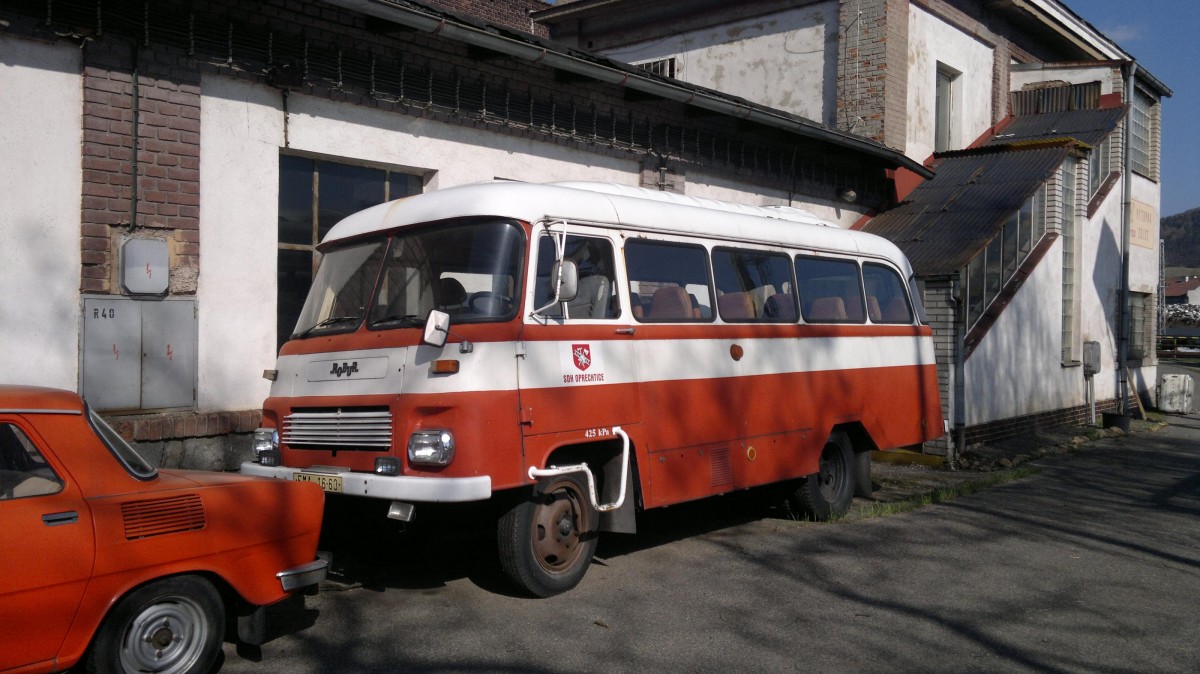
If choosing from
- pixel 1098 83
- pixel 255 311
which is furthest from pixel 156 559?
pixel 1098 83

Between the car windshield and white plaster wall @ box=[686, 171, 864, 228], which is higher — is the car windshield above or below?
below

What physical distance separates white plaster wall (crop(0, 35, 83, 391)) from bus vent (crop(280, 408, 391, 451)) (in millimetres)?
2132

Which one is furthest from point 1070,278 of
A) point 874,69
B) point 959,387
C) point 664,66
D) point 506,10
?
point 506,10

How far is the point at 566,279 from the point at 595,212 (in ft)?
2.64

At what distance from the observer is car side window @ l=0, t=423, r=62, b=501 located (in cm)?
429

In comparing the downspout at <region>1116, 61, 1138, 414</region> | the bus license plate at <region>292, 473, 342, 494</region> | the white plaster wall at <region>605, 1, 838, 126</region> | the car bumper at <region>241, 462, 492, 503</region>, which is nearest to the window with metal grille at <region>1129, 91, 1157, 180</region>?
the downspout at <region>1116, 61, 1138, 414</region>

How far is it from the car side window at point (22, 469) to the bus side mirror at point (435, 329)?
2141 mm

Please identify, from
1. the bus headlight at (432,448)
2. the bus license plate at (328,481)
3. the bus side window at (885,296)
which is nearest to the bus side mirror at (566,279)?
the bus headlight at (432,448)

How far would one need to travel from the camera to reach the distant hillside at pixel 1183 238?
539ft

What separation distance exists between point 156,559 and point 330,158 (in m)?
5.62

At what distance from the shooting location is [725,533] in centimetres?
873

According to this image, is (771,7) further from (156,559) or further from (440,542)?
(156,559)

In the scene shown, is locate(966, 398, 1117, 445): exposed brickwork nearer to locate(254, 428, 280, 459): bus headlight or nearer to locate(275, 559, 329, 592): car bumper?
locate(254, 428, 280, 459): bus headlight

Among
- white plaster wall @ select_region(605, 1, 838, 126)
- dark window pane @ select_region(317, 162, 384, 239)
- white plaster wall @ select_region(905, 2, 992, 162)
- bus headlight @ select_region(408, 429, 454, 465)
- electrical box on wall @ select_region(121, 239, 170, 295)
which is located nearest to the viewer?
bus headlight @ select_region(408, 429, 454, 465)
